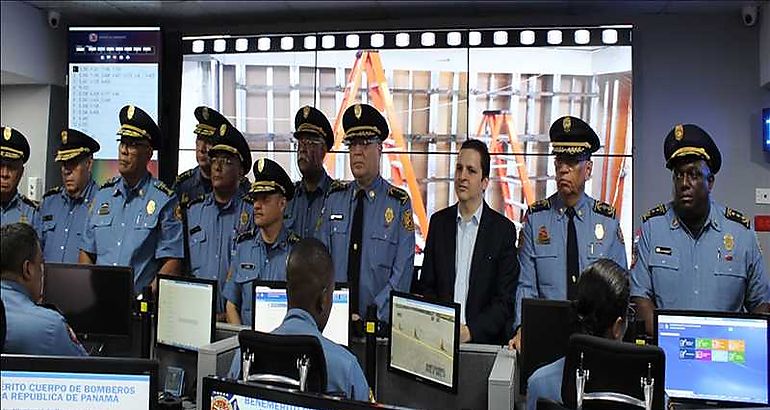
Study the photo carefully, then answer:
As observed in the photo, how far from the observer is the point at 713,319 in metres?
2.11

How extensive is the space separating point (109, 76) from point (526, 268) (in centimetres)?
339

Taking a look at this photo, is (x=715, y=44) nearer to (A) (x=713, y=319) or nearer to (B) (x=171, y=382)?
(A) (x=713, y=319)

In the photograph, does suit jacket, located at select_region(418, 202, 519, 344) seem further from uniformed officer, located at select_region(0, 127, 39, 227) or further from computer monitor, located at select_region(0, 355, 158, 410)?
uniformed officer, located at select_region(0, 127, 39, 227)

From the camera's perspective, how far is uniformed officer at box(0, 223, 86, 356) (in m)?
1.72

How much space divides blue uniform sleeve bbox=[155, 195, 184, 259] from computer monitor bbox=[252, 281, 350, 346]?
105 cm

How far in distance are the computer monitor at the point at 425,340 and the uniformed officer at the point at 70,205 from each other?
2.13m

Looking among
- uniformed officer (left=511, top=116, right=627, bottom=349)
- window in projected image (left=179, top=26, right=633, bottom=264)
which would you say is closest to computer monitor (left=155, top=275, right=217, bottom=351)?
uniformed officer (left=511, top=116, right=627, bottom=349)

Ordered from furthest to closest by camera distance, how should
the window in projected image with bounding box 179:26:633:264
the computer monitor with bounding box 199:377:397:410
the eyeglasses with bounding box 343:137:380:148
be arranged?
the window in projected image with bounding box 179:26:633:264 → the eyeglasses with bounding box 343:137:380:148 → the computer monitor with bounding box 199:377:397:410

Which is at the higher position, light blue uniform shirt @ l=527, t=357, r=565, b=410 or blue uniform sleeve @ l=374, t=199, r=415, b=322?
blue uniform sleeve @ l=374, t=199, r=415, b=322

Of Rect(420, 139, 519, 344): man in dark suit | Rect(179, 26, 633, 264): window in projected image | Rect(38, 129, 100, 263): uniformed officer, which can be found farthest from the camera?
Rect(179, 26, 633, 264): window in projected image

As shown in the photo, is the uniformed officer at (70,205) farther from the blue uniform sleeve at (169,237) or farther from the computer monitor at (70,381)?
the computer monitor at (70,381)

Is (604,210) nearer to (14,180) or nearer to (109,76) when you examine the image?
(14,180)

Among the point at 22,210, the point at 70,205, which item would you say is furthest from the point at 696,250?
the point at 22,210

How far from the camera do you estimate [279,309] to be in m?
2.46
